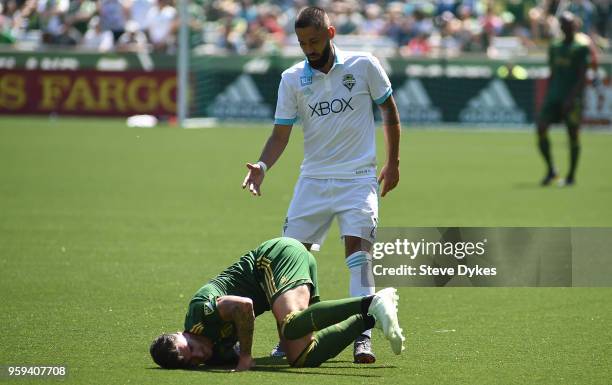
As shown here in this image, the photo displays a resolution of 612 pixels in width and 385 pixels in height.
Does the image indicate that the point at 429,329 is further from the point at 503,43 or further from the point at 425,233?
the point at 503,43

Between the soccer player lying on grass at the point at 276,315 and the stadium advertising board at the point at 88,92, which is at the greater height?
the soccer player lying on grass at the point at 276,315

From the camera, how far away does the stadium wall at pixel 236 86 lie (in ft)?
97.5

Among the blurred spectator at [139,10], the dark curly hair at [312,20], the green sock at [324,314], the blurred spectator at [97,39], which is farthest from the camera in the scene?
the blurred spectator at [139,10]

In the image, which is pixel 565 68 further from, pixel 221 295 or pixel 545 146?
pixel 221 295

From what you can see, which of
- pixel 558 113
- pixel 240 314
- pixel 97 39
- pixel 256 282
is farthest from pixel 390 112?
pixel 97 39

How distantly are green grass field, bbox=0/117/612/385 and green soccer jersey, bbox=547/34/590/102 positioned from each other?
1.54 metres

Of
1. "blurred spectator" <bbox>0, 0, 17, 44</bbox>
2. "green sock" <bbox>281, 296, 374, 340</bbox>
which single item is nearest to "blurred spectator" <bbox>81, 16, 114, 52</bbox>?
"blurred spectator" <bbox>0, 0, 17, 44</bbox>

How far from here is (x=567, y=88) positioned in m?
19.2

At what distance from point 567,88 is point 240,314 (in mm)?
13063

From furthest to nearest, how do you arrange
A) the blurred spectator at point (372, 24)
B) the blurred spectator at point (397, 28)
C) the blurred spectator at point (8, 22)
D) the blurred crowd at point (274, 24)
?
the blurred spectator at point (372, 24), the blurred spectator at point (397, 28), the blurred crowd at point (274, 24), the blurred spectator at point (8, 22)

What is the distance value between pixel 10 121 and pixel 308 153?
2273 cm

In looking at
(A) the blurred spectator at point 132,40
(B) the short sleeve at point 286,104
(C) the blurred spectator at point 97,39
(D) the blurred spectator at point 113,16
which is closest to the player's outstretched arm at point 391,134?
(B) the short sleeve at point 286,104

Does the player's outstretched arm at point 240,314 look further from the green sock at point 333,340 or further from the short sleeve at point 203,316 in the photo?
the green sock at point 333,340

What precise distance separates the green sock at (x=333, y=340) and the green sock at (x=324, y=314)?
59 mm
